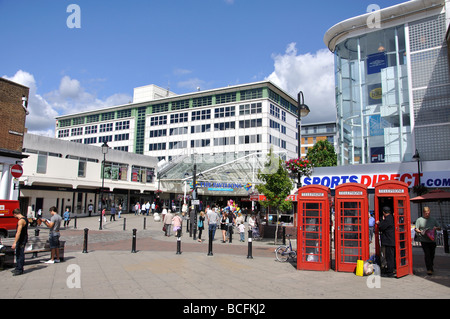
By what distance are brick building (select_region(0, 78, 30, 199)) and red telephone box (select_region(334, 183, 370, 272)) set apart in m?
20.0

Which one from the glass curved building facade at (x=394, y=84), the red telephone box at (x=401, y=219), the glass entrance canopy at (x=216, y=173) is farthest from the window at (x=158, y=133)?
the red telephone box at (x=401, y=219)

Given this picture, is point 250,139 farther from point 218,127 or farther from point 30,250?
point 30,250

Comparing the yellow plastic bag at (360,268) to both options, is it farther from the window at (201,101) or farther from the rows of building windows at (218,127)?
the window at (201,101)

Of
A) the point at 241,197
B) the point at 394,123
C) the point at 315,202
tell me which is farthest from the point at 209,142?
the point at 315,202

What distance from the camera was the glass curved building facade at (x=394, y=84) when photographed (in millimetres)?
23281

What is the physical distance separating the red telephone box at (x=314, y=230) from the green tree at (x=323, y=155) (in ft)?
121

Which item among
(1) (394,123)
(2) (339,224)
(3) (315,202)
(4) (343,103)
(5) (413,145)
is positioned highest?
(4) (343,103)

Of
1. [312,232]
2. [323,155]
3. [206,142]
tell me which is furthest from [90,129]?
[312,232]

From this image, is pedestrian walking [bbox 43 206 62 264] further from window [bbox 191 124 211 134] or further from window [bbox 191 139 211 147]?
window [bbox 191 124 211 134]

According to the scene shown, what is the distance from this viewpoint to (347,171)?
26.0 m
